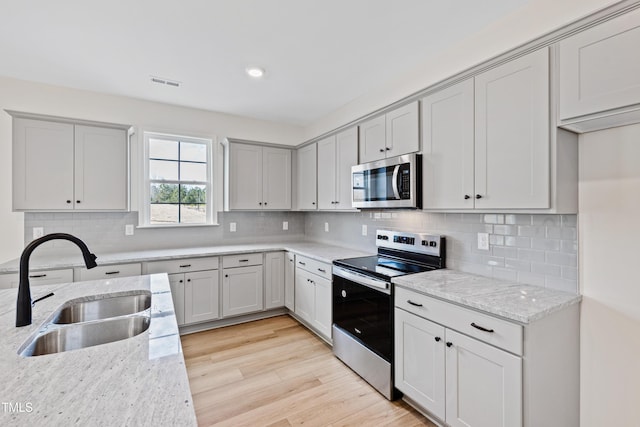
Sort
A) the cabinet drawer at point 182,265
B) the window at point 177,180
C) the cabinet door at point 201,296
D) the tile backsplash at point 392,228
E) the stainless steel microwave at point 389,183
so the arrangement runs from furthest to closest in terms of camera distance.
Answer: the window at point 177,180, the cabinet door at point 201,296, the cabinet drawer at point 182,265, the stainless steel microwave at point 389,183, the tile backsplash at point 392,228

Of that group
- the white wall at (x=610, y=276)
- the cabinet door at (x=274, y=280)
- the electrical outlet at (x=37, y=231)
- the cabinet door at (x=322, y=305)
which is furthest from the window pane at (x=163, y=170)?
the white wall at (x=610, y=276)

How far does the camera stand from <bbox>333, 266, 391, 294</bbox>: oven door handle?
2184mm

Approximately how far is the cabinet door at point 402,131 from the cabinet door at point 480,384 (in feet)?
4.66

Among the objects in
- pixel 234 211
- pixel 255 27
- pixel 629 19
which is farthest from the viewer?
pixel 234 211

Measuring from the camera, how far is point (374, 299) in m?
2.30

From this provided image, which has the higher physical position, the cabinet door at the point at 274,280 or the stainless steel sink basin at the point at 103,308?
the stainless steel sink basin at the point at 103,308

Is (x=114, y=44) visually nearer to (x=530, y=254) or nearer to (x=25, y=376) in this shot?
(x=25, y=376)

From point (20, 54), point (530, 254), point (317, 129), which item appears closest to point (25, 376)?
point (530, 254)

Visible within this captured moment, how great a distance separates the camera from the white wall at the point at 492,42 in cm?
169

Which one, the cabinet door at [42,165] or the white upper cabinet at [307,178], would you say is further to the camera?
the white upper cabinet at [307,178]

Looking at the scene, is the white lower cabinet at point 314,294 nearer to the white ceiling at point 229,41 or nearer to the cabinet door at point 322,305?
the cabinet door at point 322,305

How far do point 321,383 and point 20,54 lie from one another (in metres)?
3.63

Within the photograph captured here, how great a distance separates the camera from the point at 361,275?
242 centimetres

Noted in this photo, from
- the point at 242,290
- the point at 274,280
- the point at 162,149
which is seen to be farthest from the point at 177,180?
the point at 274,280
